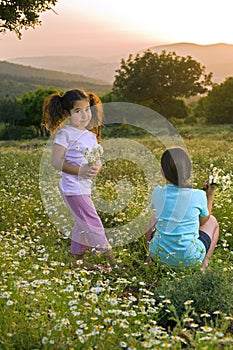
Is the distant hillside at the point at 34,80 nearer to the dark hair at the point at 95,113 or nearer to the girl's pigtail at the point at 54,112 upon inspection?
the dark hair at the point at 95,113

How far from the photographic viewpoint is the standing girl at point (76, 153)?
6.50m

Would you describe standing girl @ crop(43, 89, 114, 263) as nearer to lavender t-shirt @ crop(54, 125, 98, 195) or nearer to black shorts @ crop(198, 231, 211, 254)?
lavender t-shirt @ crop(54, 125, 98, 195)

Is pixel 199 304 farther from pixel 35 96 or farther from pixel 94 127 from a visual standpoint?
pixel 35 96

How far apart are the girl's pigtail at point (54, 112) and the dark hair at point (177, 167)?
58.4 inches

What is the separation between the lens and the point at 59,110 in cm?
668

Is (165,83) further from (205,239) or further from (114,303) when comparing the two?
(114,303)

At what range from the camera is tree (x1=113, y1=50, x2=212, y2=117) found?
47.1m

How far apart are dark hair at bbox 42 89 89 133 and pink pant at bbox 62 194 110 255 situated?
3.05 ft

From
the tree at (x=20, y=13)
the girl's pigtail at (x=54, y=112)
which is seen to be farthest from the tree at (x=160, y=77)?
the girl's pigtail at (x=54, y=112)

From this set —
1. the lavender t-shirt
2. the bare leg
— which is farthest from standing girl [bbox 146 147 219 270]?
the lavender t-shirt

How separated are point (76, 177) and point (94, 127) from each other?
0.86 m

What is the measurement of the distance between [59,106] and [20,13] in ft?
35.3

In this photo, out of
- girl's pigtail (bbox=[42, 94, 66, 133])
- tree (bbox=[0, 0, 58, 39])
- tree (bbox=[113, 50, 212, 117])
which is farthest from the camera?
tree (bbox=[113, 50, 212, 117])

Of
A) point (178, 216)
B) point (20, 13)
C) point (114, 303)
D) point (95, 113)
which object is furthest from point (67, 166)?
point (20, 13)
